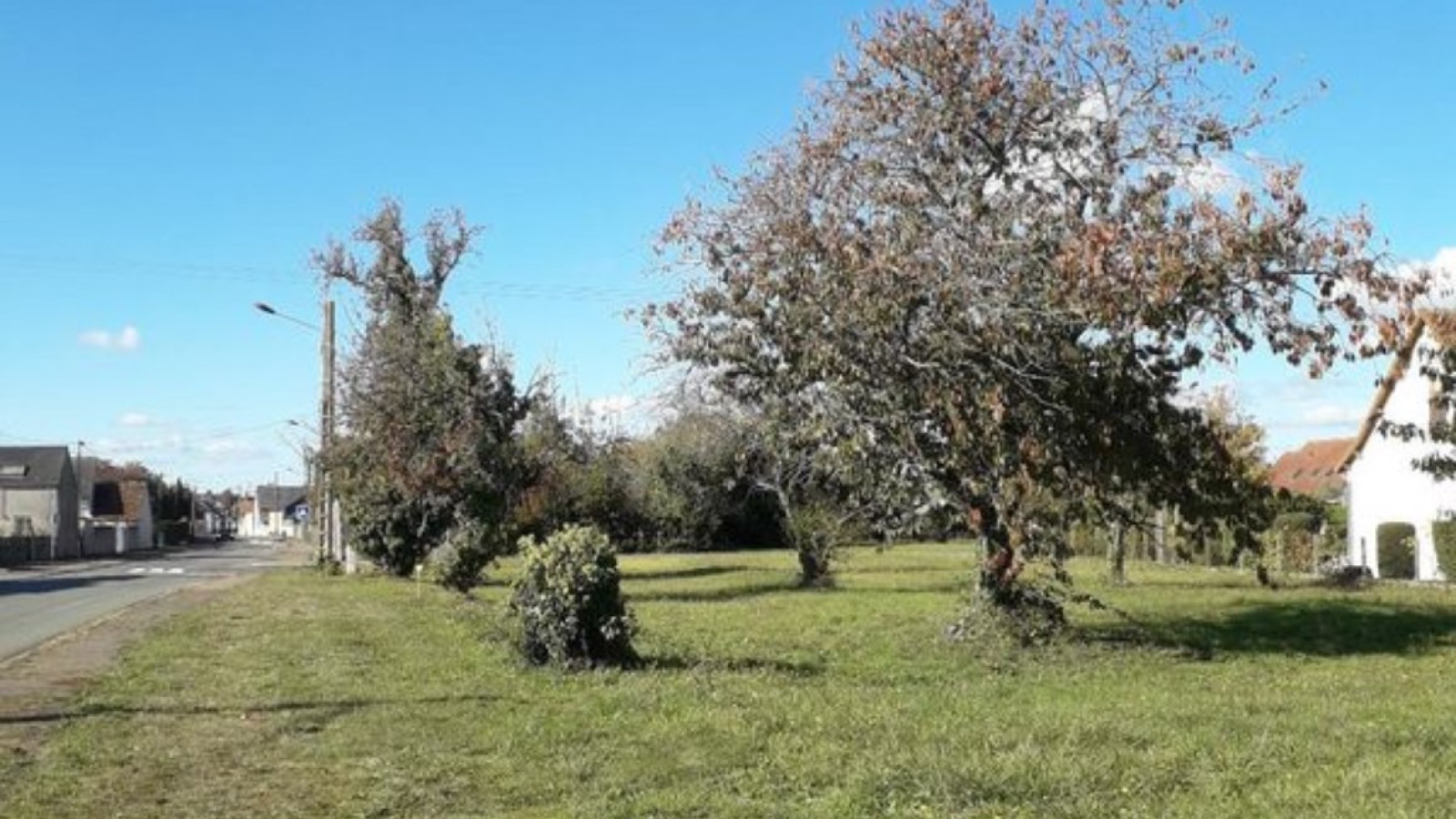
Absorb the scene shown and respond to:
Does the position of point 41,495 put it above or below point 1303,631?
above

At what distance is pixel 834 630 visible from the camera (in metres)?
18.9

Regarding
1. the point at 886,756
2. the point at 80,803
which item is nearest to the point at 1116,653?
the point at 886,756

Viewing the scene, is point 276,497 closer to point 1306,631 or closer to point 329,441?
point 329,441

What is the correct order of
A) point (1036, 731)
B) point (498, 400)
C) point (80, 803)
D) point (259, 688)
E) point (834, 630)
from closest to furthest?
1. point (80, 803)
2. point (1036, 731)
3. point (259, 688)
4. point (834, 630)
5. point (498, 400)

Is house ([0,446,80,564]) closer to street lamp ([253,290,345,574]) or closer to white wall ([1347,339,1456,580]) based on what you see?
street lamp ([253,290,345,574])

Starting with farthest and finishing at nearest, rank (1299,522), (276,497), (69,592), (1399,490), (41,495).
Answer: (276,497), (41,495), (1299,522), (1399,490), (69,592)

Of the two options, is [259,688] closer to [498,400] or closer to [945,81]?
[945,81]

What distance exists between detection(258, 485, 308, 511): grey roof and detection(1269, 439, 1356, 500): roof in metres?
128

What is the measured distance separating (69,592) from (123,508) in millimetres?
78784

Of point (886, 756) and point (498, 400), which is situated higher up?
point (498, 400)

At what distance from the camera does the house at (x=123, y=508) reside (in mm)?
100181

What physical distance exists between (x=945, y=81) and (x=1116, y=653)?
6.62 m

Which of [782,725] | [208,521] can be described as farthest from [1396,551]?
[208,521]

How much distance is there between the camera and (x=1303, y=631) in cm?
1852
